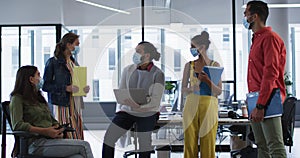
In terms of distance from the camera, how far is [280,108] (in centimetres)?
318

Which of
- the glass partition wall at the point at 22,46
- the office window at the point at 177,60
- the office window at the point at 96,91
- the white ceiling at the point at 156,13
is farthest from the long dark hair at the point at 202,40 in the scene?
the office window at the point at 96,91

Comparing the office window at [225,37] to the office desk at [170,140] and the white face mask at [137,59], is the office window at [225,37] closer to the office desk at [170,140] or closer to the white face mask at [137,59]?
the office desk at [170,140]

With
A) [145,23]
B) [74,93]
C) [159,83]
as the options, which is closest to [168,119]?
[159,83]

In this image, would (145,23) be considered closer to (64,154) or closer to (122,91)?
(122,91)

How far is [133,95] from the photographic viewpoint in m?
4.41

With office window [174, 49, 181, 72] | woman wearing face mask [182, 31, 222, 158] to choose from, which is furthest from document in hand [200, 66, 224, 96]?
office window [174, 49, 181, 72]

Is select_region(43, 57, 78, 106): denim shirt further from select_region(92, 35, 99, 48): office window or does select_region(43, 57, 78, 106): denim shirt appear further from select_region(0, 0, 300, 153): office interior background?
select_region(92, 35, 99, 48): office window

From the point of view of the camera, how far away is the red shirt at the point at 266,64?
3096 mm

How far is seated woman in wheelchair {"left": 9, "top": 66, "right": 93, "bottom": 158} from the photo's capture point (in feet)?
10.7

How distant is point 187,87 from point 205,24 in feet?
24.5

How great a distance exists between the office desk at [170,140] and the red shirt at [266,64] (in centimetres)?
106

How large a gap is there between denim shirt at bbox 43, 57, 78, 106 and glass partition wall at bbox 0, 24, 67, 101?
6106mm

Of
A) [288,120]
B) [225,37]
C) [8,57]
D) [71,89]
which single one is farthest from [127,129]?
[225,37]

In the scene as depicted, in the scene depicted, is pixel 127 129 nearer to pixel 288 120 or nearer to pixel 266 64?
pixel 266 64
